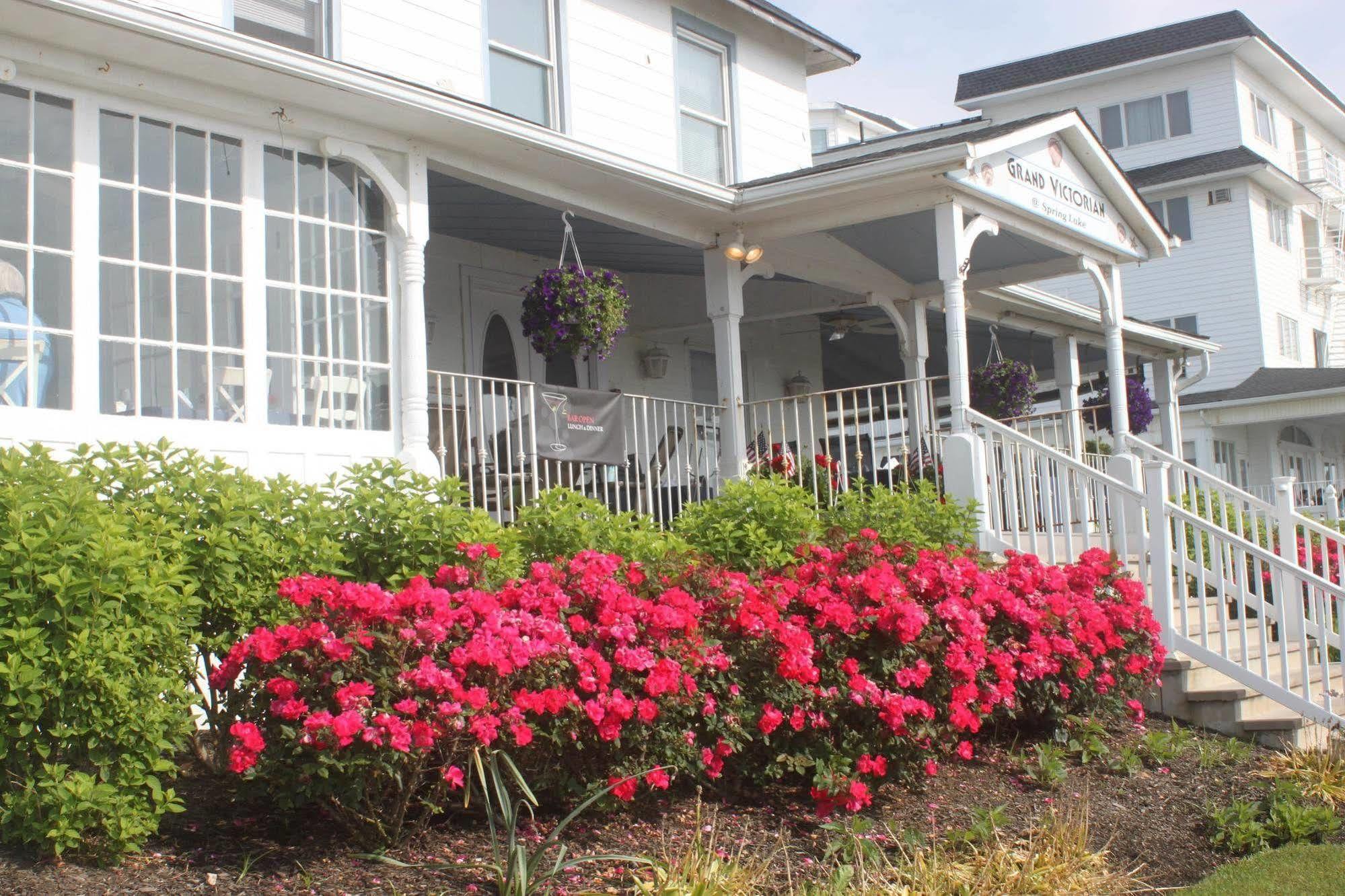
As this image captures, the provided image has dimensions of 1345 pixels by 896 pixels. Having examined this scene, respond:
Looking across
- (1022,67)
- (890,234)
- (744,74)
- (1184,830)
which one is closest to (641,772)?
(1184,830)

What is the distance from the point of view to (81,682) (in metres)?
4.05

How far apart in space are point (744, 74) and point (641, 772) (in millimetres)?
9066

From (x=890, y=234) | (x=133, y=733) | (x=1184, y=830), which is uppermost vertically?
(x=890, y=234)

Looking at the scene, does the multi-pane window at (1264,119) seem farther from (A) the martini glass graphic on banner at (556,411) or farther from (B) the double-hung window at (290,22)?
(B) the double-hung window at (290,22)

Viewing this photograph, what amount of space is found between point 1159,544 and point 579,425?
3.99 metres

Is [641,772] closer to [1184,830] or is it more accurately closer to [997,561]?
[1184,830]

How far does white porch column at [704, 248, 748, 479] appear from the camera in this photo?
1058 cm

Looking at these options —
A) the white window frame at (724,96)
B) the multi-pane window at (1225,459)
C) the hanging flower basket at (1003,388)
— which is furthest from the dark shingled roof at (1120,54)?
the white window frame at (724,96)

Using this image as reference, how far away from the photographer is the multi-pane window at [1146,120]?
2988 cm

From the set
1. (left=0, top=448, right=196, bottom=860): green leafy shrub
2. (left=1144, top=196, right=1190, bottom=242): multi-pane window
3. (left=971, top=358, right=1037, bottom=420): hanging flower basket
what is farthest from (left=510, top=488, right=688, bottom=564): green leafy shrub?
(left=1144, top=196, right=1190, bottom=242): multi-pane window

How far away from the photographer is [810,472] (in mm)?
10984

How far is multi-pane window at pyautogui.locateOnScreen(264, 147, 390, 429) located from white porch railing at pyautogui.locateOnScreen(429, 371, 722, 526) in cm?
53

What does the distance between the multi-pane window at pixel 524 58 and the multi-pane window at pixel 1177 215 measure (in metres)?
22.2

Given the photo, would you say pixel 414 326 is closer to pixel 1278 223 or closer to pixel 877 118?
pixel 1278 223
